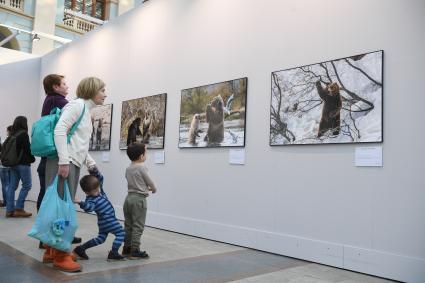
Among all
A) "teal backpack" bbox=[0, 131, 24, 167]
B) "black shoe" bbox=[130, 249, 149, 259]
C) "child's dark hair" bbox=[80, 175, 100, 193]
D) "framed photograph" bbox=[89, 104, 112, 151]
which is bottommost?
"black shoe" bbox=[130, 249, 149, 259]

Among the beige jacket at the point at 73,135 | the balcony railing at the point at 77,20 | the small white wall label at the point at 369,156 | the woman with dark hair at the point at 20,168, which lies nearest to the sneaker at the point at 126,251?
the beige jacket at the point at 73,135

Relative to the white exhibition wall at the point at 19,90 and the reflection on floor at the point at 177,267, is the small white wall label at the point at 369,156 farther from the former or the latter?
the white exhibition wall at the point at 19,90

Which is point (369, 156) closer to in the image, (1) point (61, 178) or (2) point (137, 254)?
(2) point (137, 254)

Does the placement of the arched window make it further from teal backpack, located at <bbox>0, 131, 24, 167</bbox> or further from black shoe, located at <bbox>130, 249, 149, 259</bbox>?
black shoe, located at <bbox>130, 249, 149, 259</bbox>

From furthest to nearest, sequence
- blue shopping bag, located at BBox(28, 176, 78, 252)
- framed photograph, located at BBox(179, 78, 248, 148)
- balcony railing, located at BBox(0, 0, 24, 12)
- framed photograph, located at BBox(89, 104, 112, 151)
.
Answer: balcony railing, located at BBox(0, 0, 24, 12) < framed photograph, located at BBox(89, 104, 112, 151) < framed photograph, located at BBox(179, 78, 248, 148) < blue shopping bag, located at BBox(28, 176, 78, 252)

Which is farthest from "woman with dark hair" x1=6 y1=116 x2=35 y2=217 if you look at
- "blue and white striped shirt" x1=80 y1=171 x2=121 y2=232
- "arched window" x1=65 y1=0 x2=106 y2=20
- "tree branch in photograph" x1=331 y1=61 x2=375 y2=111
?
"arched window" x1=65 y1=0 x2=106 y2=20

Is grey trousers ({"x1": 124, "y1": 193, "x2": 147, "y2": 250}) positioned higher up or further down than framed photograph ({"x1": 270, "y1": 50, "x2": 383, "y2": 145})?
further down

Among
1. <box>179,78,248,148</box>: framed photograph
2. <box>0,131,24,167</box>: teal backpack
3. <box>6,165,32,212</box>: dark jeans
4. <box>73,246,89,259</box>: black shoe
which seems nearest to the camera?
<box>73,246,89,259</box>: black shoe

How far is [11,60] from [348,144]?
913 cm

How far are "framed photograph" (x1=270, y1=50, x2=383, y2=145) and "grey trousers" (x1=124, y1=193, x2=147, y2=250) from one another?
5.56ft

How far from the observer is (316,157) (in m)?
4.34

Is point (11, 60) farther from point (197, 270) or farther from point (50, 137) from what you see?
point (197, 270)

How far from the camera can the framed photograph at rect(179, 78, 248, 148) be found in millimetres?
5188

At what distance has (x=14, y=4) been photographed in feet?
58.5
